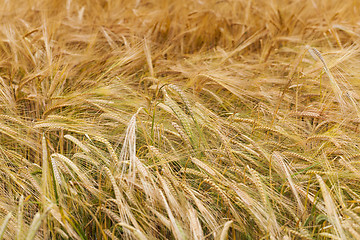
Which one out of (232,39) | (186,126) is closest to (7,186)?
(186,126)

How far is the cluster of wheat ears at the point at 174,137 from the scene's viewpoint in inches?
39.8

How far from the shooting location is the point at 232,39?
224 centimetres

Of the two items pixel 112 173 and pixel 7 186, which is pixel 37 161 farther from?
pixel 112 173

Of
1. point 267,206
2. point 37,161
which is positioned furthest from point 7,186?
point 267,206

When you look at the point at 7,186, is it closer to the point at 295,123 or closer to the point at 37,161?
the point at 37,161

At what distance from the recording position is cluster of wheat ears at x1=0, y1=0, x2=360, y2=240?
101cm

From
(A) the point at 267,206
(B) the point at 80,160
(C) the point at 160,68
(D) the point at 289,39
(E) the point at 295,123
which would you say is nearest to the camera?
(A) the point at 267,206

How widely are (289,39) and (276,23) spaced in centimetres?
21

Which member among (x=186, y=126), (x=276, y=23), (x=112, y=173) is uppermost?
(x=276, y=23)

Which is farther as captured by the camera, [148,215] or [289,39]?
[289,39]

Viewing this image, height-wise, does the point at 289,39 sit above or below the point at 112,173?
above

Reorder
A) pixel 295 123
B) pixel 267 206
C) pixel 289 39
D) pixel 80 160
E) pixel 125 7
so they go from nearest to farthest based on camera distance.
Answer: pixel 267 206 < pixel 80 160 < pixel 295 123 < pixel 289 39 < pixel 125 7

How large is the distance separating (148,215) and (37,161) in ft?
1.63

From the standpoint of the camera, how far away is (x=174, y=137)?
4.40ft
